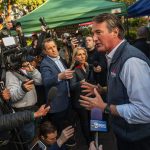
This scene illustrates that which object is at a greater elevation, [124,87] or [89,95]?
[124,87]

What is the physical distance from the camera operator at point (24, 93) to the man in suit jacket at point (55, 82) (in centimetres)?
19

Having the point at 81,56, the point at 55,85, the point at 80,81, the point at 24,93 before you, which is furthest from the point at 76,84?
the point at 24,93

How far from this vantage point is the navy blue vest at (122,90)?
8.44 ft

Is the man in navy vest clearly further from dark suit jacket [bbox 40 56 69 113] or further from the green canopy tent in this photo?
the green canopy tent

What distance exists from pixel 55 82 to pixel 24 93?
0.58m

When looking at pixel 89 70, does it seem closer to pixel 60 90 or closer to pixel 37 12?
pixel 60 90

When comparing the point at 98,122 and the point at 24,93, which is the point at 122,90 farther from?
the point at 24,93

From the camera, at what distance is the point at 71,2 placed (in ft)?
26.1

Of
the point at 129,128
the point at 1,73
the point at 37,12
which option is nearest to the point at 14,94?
the point at 1,73

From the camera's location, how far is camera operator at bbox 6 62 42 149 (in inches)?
158

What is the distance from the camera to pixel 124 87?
2576mm

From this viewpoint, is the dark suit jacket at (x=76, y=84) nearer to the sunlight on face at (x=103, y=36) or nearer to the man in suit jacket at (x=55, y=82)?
the man in suit jacket at (x=55, y=82)

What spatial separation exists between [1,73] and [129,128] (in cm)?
177

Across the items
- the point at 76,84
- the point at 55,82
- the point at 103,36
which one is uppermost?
the point at 103,36
